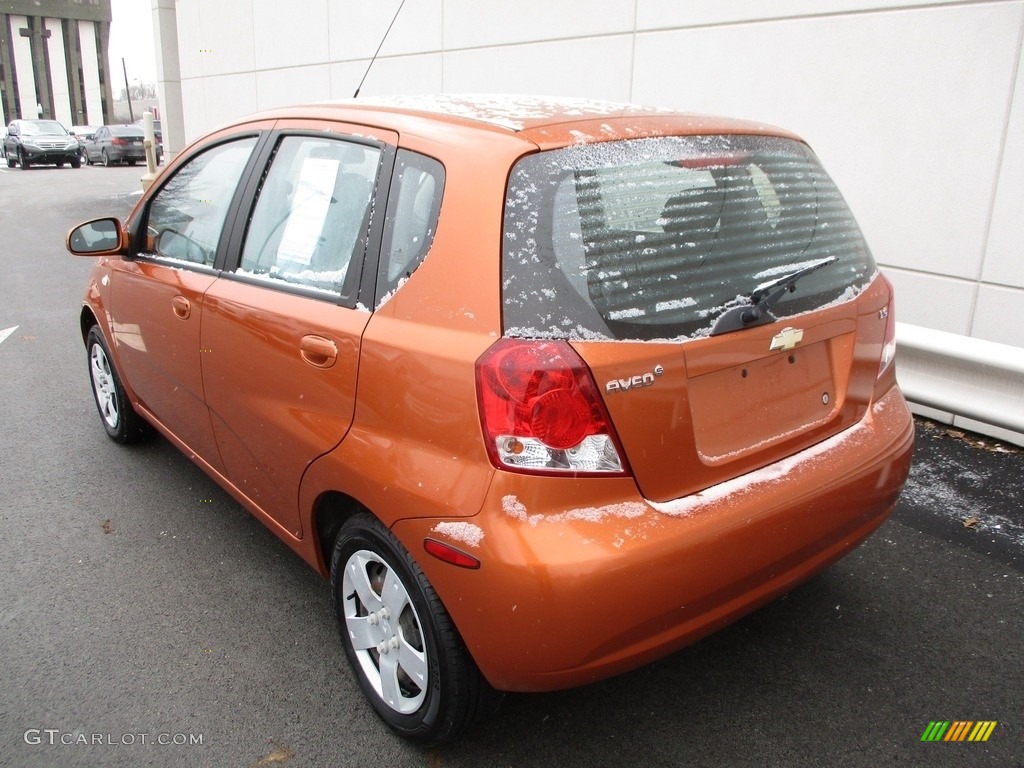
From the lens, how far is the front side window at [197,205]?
326cm

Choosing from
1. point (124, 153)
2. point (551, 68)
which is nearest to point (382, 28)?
point (551, 68)

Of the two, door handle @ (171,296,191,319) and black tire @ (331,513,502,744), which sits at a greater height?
door handle @ (171,296,191,319)

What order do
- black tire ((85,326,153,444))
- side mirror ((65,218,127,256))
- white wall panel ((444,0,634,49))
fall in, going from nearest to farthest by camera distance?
side mirror ((65,218,127,256)) < black tire ((85,326,153,444)) < white wall panel ((444,0,634,49))

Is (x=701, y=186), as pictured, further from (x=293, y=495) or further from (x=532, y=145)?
(x=293, y=495)

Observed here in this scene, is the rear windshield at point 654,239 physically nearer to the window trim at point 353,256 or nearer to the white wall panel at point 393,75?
the window trim at point 353,256

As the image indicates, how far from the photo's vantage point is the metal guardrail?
13.8 feet

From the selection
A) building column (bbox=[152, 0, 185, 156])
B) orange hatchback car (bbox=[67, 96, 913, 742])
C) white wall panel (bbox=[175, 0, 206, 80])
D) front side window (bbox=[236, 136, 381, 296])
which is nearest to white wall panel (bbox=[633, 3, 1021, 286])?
orange hatchback car (bbox=[67, 96, 913, 742])

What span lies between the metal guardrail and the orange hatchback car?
1.86 meters

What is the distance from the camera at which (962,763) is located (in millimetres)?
2361

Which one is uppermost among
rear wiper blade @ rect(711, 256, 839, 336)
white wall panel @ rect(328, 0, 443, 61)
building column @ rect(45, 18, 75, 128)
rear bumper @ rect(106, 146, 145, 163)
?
building column @ rect(45, 18, 75, 128)

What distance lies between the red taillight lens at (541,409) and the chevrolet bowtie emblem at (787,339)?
606 millimetres

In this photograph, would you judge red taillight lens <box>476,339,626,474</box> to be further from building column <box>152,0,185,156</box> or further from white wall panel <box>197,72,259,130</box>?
building column <box>152,0,185,156</box>

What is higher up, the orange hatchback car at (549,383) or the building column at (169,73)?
the building column at (169,73)

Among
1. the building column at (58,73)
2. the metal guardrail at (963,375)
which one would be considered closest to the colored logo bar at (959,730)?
the metal guardrail at (963,375)
